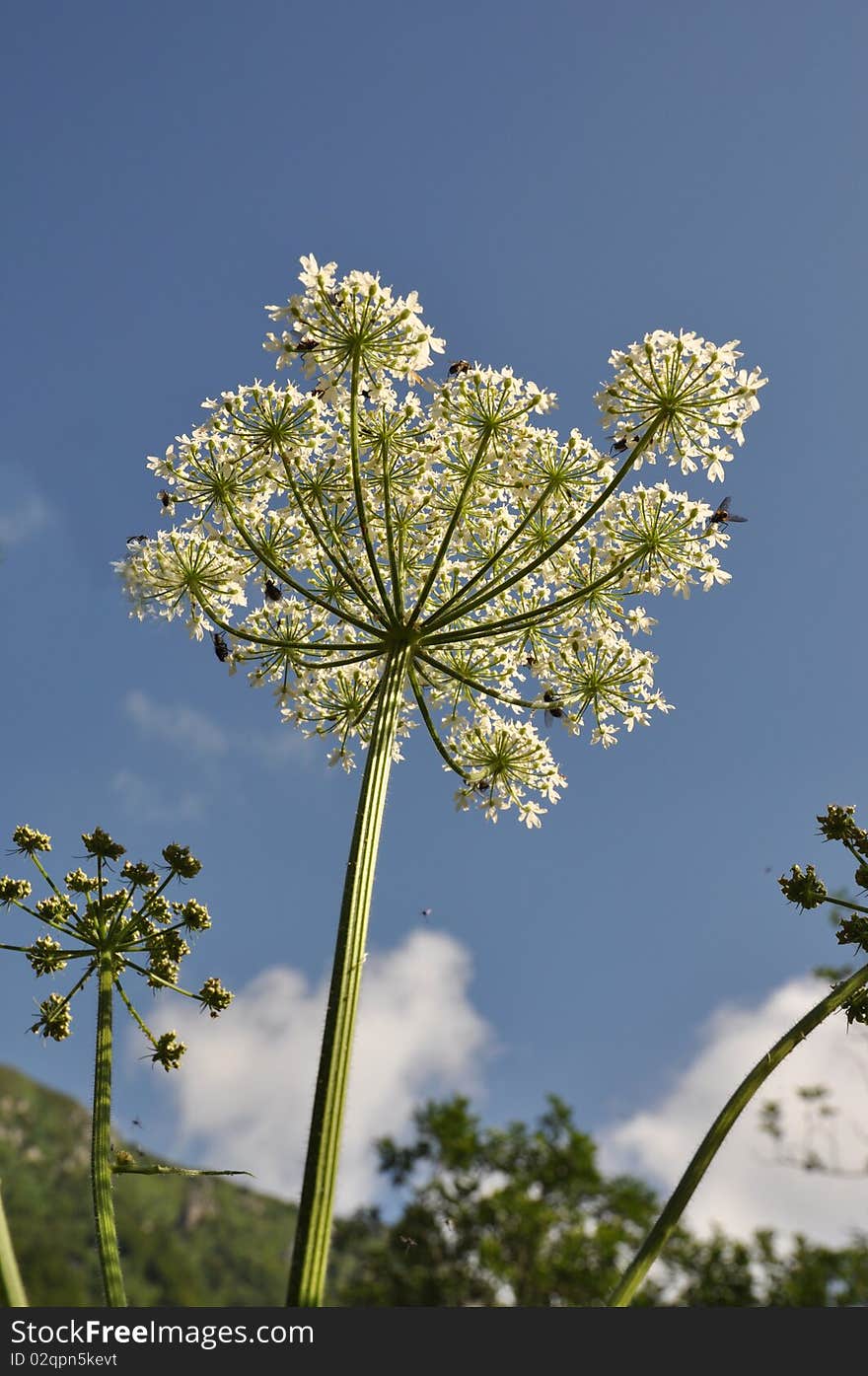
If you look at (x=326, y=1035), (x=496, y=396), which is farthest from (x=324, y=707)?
(x=326, y=1035)

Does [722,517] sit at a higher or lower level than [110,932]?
higher

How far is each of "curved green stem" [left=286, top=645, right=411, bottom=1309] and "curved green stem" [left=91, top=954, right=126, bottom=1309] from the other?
2.91 feet

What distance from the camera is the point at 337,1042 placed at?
17.0ft

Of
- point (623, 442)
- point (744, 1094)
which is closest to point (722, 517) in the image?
point (623, 442)

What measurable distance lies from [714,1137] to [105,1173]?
2.90 meters

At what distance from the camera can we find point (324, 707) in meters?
10.1

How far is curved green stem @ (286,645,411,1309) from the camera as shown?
4500mm

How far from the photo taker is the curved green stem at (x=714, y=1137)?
161 inches

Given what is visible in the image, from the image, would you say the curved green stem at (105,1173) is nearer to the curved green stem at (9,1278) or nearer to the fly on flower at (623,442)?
the curved green stem at (9,1278)

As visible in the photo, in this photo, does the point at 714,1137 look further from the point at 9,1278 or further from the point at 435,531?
the point at 435,531

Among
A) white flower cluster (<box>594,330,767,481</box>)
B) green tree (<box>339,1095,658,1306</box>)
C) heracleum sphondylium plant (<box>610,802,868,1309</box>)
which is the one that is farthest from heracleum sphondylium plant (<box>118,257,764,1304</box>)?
green tree (<box>339,1095,658,1306</box>)

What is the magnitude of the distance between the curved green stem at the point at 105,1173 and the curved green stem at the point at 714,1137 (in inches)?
90.4

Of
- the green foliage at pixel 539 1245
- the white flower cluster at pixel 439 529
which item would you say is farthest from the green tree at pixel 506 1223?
the white flower cluster at pixel 439 529

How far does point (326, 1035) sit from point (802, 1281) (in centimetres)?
→ 4788
